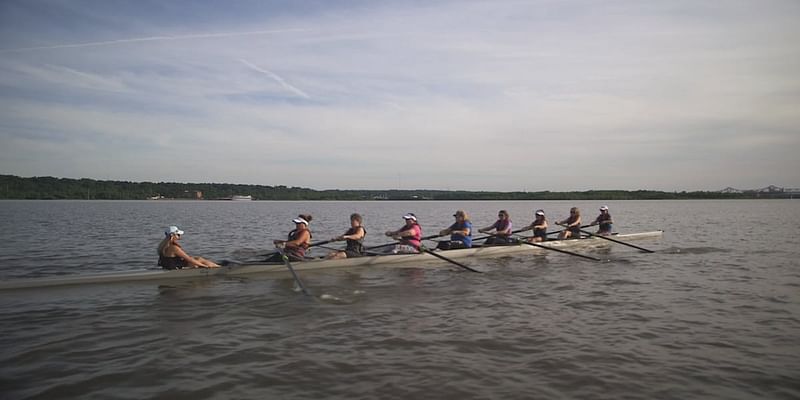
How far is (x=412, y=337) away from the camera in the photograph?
8328 mm

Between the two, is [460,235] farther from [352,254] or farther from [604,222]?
[604,222]

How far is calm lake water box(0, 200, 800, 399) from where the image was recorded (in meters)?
6.33

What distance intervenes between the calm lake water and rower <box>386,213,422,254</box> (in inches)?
56.9

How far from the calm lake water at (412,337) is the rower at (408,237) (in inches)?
56.9

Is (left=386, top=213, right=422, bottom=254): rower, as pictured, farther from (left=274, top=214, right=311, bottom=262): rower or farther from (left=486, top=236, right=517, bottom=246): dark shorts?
(left=486, top=236, right=517, bottom=246): dark shorts

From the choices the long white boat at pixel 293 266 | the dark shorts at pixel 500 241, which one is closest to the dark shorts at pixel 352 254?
the long white boat at pixel 293 266

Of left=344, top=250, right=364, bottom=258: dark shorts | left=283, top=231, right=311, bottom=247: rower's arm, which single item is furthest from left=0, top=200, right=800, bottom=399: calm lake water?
left=283, top=231, right=311, bottom=247: rower's arm

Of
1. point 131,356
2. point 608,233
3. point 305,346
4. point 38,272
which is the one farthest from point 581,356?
point 608,233

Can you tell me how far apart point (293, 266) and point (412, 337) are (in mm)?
6560

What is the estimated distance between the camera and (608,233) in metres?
23.3

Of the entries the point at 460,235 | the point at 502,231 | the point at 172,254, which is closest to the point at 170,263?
the point at 172,254

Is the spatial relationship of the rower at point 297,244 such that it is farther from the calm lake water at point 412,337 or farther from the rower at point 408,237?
the rower at point 408,237

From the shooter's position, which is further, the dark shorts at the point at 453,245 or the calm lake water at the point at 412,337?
the dark shorts at the point at 453,245

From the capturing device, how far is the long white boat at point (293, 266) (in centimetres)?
1174
